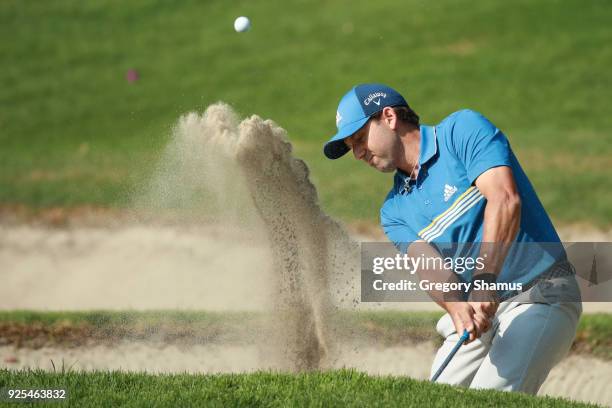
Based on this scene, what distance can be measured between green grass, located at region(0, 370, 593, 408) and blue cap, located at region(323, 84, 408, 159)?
1.38 meters

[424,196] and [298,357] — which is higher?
[424,196]

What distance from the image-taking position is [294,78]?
22.4 metres

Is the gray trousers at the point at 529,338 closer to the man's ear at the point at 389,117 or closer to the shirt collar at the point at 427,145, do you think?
the shirt collar at the point at 427,145

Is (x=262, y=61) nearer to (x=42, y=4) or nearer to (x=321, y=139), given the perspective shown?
(x=321, y=139)

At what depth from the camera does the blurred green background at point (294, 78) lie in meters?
17.3

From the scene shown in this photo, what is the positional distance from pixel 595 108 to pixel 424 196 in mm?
15539

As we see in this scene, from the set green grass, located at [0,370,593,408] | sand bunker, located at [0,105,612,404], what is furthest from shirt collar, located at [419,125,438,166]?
sand bunker, located at [0,105,612,404]

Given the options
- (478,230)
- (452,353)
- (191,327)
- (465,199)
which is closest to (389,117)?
(465,199)

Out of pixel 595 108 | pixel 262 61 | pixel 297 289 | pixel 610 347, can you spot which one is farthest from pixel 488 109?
pixel 297 289

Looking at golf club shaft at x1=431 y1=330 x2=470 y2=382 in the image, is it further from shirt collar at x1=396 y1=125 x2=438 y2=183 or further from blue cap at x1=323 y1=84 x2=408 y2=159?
blue cap at x1=323 y1=84 x2=408 y2=159

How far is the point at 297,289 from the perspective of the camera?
743cm

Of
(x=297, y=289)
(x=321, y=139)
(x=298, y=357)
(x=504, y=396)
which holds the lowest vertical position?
(x=504, y=396)

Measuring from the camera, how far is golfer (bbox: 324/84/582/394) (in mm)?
5055

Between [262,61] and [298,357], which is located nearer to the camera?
[298,357]
